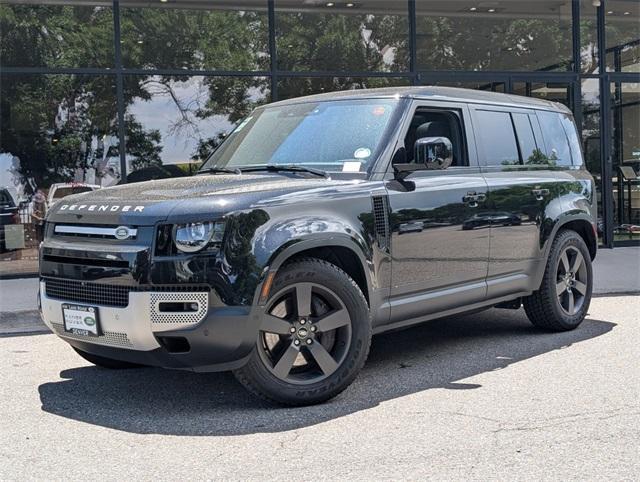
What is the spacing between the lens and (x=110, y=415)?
175 inches

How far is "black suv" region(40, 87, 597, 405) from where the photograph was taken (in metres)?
4.11

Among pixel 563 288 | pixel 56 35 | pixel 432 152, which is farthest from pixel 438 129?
pixel 56 35

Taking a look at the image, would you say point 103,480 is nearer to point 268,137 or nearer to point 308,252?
point 308,252

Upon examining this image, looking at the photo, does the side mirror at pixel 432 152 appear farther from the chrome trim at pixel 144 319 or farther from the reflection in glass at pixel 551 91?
the reflection in glass at pixel 551 91

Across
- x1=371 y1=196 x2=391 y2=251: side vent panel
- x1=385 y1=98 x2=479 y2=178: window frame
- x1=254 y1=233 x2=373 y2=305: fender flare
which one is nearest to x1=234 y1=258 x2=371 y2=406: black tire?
x1=254 y1=233 x2=373 y2=305: fender flare

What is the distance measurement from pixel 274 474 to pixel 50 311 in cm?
190

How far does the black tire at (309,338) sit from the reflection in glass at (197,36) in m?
7.60

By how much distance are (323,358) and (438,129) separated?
6.80ft

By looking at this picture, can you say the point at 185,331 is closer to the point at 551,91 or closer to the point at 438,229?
the point at 438,229

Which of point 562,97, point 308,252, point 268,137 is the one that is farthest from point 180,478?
point 562,97

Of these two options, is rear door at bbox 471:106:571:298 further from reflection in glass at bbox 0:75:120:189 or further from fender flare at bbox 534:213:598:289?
reflection in glass at bbox 0:75:120:189

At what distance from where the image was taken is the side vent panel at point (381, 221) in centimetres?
484

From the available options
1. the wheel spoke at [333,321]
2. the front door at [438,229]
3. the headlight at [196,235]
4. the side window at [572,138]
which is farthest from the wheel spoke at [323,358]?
the side window at [572,138]

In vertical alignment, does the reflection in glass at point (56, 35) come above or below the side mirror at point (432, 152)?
above
